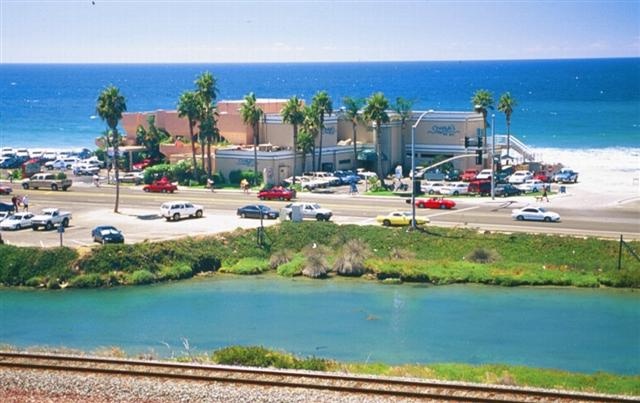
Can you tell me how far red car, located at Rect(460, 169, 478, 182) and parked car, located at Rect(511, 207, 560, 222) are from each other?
1720cm

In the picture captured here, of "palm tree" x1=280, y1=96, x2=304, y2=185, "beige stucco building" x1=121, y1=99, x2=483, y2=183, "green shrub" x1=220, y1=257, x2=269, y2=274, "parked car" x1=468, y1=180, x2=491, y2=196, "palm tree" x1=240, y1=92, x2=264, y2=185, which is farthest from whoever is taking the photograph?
"beige stucco building" x1=121, y1=99, x2=483, y2=183

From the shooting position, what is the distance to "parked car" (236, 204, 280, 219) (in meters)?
63.8

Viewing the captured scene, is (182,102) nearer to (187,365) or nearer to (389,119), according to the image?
(389,119)

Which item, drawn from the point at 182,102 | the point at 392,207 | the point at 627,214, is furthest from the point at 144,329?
the point at 182,102

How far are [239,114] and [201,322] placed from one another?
44583 millimetres

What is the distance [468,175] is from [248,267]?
102 feet

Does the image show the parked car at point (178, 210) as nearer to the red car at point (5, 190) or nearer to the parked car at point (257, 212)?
the parked car at point (257, 212)

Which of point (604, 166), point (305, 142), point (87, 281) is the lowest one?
point (87, 281)

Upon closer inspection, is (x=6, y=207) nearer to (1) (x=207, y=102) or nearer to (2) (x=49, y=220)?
(2) (x=49, y=220)

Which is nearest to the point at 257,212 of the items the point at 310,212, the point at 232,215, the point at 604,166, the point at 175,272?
the point at 232,215

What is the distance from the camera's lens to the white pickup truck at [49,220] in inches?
2446

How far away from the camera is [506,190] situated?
73312 millimetres

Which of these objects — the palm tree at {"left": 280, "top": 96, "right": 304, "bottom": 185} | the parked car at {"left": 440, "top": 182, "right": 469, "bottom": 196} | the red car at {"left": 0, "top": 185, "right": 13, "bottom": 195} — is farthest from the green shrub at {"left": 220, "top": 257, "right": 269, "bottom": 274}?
the red car at {"left": 0, "top": 185, "right": 13, "bottom": 195}

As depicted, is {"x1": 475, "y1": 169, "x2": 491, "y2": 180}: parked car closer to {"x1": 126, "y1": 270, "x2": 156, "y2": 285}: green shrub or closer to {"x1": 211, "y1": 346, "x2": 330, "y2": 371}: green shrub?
{"x1": 126, "y1": 270, "x2": 156, "y2": 285}: green shrub
